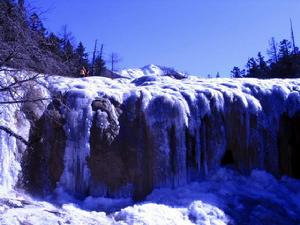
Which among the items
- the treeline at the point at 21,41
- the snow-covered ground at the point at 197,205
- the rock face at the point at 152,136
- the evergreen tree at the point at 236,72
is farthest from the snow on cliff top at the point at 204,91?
the evergreen tree at the point at 236,72

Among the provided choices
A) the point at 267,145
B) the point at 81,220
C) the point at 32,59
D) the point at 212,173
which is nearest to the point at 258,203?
the point at 212,173

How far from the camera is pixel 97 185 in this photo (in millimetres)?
→ 15305

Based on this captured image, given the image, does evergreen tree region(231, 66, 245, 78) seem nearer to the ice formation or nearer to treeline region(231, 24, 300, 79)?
treeline region(231, 24, 300, 79)

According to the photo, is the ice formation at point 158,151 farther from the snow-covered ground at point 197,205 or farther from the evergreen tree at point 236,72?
the evergreen tree at point 236,72

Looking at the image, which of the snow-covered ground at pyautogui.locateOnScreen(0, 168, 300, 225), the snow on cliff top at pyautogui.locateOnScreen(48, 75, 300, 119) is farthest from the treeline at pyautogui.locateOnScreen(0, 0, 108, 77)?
the snow on cliff top at pyautogui.locateOnScreen(48, 75, 300, 119)

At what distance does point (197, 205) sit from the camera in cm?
1489

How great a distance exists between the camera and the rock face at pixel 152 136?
15.4 meters

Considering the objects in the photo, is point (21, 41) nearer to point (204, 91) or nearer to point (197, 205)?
point (197, 205)

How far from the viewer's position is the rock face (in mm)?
15406

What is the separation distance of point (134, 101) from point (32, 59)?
22.4ft

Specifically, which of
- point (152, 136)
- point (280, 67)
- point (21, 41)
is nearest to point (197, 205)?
point (152, 136)

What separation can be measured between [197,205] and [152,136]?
8.58 ft

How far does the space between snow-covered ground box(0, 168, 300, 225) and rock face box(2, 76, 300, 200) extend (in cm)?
43

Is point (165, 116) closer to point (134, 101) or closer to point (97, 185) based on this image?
point (134, 101)
